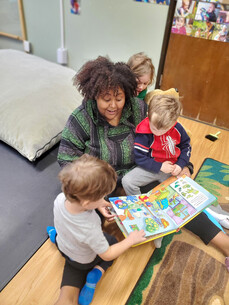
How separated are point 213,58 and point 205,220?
1.37 m

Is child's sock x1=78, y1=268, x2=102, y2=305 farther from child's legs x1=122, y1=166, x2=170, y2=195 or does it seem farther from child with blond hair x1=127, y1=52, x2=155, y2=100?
child with blond hair x1=127, y1=52, x2=155, y2=100

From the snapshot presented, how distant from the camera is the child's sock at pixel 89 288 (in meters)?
0.92

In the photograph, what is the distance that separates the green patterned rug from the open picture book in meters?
0.23

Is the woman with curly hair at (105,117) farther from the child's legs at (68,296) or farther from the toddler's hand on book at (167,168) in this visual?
the child's legs at (68,296)

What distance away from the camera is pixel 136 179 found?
3.91 feet

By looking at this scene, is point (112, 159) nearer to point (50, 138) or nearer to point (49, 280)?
point (50, 138)

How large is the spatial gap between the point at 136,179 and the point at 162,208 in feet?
0.67

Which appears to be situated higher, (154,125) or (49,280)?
(154,125)

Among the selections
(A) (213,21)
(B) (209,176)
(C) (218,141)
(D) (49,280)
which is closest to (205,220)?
(B) (209,176)

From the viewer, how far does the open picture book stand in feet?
3.17

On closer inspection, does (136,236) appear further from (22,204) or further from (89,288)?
(22,204)

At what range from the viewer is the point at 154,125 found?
1056 mm

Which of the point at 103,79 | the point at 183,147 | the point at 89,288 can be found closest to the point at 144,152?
the point at 183,147

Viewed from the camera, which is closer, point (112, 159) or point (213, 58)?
point (112, 159)
